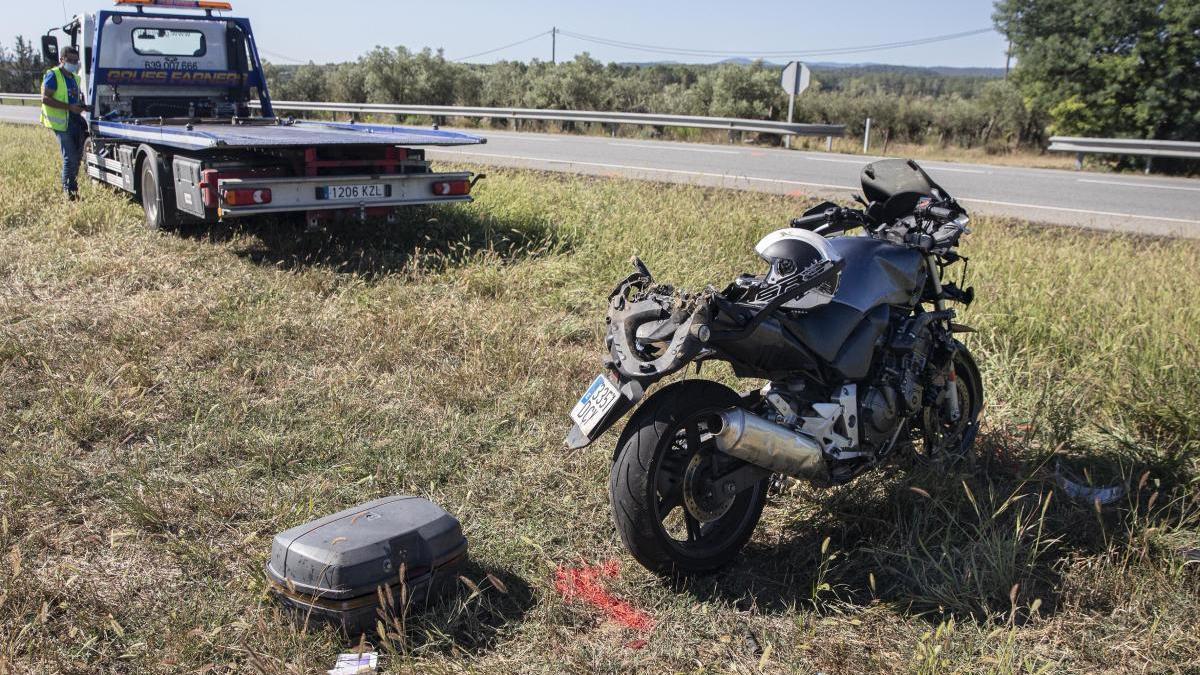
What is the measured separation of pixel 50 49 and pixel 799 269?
11013 millimetres

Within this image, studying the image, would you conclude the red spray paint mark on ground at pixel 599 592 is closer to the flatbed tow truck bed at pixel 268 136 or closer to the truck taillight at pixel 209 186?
the flatbed tow truck bed at pixel 268 136

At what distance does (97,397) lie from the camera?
4.53m

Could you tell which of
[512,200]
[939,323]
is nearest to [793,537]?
[939,323]

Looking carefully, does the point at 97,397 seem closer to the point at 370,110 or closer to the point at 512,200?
the point at 512,200

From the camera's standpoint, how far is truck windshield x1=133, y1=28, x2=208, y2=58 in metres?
10.5

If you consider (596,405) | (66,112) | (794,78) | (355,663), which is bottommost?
(355,663)

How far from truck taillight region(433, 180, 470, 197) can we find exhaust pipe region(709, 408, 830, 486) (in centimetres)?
560

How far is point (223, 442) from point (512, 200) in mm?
5936

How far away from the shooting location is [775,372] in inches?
132

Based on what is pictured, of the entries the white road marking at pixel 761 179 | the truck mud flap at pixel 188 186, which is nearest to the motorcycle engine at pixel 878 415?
the truck mud flap at pixel 188 186

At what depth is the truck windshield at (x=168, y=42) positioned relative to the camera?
1048 cm

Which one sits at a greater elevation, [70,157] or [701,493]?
[70,157]

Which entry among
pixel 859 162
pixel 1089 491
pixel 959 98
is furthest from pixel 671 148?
pixel 959 98

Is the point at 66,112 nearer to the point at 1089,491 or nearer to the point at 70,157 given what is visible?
the point at 70,157
